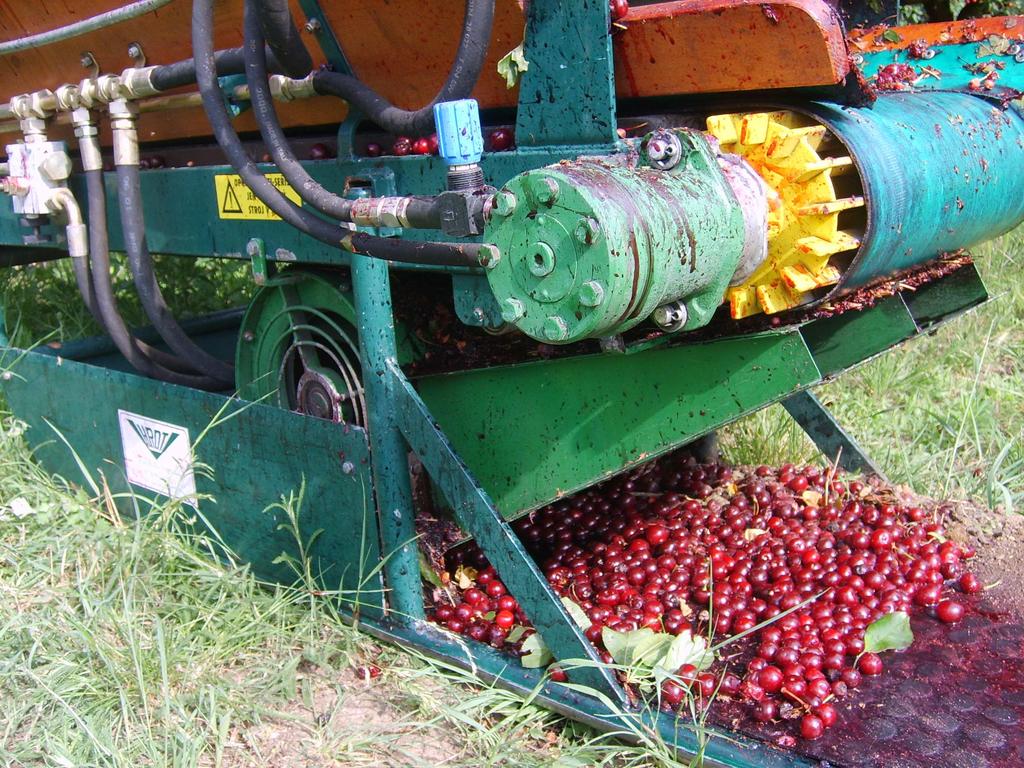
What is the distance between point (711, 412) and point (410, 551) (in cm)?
78

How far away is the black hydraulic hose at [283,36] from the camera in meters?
2.13

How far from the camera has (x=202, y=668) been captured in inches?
95.6

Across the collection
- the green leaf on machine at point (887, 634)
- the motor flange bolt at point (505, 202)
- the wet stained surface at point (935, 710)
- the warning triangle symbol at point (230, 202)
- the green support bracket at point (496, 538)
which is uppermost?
the warning triangle symbol at point (230, 202)

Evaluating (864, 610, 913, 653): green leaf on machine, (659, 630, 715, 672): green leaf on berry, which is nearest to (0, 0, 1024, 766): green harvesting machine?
(659, 630, 715, 672): green leaf on berry

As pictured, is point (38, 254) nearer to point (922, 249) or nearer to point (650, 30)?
point (650, 30)

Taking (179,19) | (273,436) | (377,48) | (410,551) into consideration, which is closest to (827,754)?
(410,551)

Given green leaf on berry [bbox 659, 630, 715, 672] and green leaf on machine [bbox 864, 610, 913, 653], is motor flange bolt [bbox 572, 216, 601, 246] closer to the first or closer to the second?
green leaf on berry [bbox 659, 630, 715, 672]

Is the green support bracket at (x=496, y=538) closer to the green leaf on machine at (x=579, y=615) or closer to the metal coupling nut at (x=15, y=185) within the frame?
the green leaf on machine at (x=579, y=615)

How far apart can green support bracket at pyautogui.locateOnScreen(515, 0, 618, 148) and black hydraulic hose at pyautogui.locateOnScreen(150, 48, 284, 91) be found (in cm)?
65

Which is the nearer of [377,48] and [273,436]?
[377,48]

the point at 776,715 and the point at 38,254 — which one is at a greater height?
the point at 38,254

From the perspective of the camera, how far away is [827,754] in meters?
2.12

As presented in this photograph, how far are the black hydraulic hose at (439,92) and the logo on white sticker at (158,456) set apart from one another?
1.10 metres

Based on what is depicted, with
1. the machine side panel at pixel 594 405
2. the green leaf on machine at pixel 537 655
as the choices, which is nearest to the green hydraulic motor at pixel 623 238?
the machine side panel at pixel 594 405
